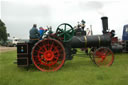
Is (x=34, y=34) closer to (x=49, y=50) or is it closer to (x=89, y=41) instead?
(x=49, y=50)

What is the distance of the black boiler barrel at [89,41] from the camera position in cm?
523

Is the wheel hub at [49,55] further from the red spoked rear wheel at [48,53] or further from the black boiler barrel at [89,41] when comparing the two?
the black boiler barrel at [89,41]

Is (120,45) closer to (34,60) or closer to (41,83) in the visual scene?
(34,60)

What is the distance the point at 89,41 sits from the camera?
17.4ft

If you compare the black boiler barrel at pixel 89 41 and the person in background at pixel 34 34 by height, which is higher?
the person in background at pixel 34 34

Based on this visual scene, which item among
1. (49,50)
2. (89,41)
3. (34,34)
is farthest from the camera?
(89,41)

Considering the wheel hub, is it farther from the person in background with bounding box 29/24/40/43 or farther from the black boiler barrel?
the black boiler barrel

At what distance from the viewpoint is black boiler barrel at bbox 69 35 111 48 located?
5225 mm

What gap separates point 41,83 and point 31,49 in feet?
5.59

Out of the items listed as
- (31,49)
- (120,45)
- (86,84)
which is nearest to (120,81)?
(86,84)

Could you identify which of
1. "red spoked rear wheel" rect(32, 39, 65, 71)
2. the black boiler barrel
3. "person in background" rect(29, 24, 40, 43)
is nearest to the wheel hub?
"red spoked rear wheel" rect(32, 39, 65, 71)

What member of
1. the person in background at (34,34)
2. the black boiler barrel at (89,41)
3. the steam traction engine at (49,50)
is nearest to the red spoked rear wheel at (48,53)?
the steam traction engine at (49,50)

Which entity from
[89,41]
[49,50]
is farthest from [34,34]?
[89,41]

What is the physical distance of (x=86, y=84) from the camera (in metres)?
3.20
